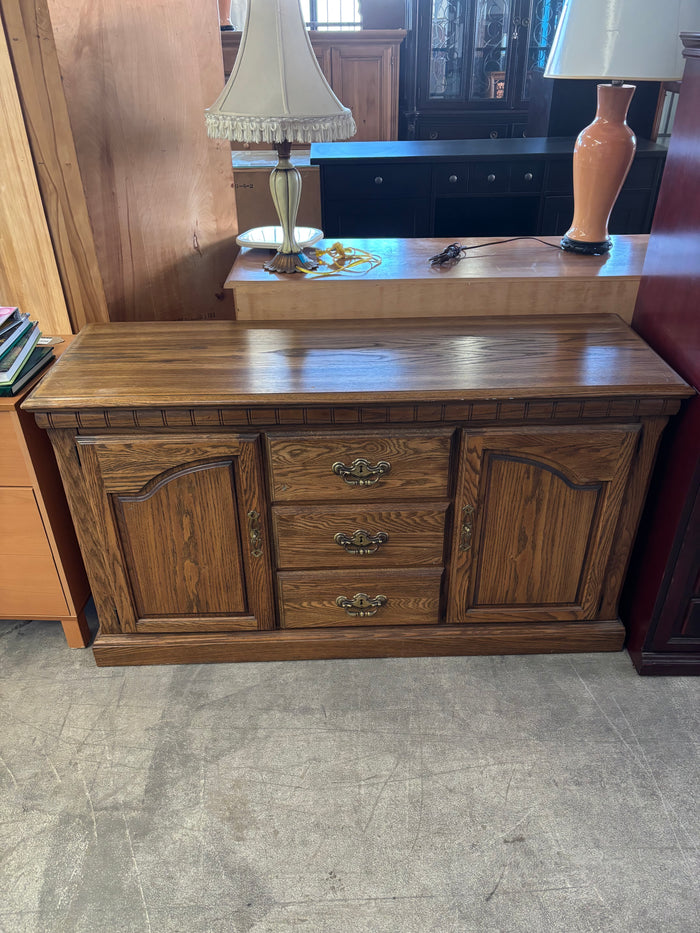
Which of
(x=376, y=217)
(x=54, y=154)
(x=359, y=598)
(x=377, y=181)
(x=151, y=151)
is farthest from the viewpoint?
(x=376, y=217)

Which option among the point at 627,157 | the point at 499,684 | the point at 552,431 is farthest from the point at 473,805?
the point at 627,157

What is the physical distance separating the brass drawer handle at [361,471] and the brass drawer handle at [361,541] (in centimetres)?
13

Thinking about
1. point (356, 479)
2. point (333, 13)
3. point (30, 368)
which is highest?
point (333, 13)

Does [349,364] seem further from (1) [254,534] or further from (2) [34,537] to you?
(2) [34,537]

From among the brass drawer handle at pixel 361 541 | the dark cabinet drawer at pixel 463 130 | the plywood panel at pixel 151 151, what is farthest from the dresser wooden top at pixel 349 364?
the dark cabinet drawer at pixel 463 130

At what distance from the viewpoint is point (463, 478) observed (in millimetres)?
1521

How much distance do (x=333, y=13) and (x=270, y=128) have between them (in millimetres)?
4741

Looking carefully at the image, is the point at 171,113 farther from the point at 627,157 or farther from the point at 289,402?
the point at 627,157

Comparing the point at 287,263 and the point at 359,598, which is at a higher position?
the point at 287,263

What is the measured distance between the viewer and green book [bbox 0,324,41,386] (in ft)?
4.81

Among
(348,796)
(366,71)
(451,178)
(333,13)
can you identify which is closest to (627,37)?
(348,796)

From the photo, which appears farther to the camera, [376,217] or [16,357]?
[376,217]

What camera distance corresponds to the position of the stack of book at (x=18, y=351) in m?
1.47

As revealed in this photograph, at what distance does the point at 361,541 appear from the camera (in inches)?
63.1
